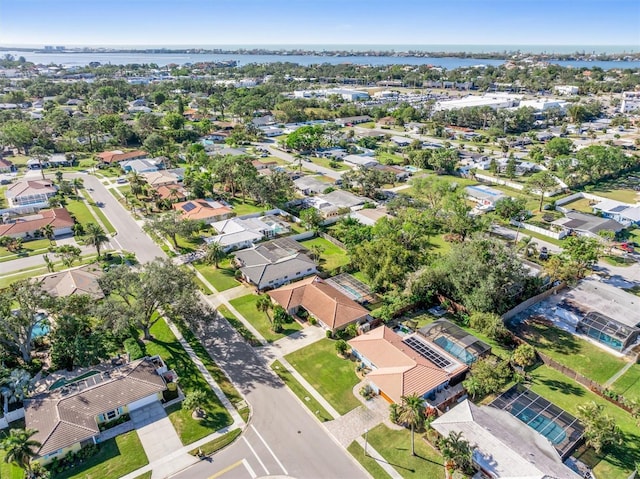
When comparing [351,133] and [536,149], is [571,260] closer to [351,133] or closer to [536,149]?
[536,149]

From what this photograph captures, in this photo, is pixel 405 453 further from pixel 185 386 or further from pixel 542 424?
pixel 185 386

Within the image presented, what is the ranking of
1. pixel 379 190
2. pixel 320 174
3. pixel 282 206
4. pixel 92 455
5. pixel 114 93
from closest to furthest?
pixel 92 455 → pixel 282 206 → pixel 379 190 → pixel 320 174 → pixel 114 93

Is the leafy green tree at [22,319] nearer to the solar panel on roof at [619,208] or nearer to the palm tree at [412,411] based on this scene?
the palm tree at [412,411]

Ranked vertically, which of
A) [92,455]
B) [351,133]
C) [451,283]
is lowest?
[92,455]

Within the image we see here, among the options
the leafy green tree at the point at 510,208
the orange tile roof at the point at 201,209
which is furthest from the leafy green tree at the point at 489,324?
the orange tile roof at the point at 201,209

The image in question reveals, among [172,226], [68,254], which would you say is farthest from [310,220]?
[68,254]

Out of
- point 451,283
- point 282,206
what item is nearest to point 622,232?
point 451,283

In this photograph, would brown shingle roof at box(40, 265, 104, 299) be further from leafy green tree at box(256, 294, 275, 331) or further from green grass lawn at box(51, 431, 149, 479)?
green grass lawn at box(51, 431, 149, 479)
